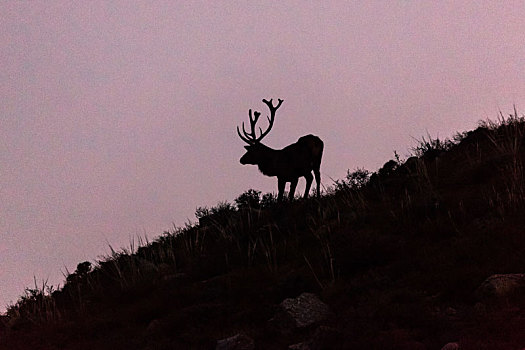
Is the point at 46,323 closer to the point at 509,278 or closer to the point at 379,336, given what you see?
the point at 379,336

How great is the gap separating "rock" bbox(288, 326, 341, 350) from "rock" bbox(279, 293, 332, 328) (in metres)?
0.63

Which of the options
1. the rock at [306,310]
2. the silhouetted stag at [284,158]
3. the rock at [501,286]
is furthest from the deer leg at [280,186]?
the rock at [501,286]

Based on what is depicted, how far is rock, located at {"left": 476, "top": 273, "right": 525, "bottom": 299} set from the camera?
581 cm

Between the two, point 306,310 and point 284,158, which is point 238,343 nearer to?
point 306,310

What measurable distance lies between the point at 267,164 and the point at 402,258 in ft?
18.7

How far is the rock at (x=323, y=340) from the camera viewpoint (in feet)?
18.0

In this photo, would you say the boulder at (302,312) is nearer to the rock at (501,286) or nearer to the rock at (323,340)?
the rock at (323,340)

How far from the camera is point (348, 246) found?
797cm

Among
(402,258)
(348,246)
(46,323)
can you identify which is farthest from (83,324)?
(402,258)

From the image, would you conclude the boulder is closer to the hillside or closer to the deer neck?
the hillside

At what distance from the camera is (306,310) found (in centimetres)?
648

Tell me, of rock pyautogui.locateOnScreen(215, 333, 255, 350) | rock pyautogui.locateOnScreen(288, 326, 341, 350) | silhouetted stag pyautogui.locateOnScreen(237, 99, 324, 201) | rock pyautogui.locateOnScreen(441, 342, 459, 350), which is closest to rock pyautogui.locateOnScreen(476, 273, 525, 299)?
rock pyautogui.locateOnScreen(441, 342, 459, 350)

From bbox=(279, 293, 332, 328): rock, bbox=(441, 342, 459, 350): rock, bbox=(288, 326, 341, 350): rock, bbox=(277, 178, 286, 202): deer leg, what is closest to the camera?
bbox=(441, 342, 459, 350): rock

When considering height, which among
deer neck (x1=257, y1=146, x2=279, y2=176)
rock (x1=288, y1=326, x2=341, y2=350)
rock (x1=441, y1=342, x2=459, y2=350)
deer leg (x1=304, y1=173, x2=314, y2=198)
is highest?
deer neck (x1=257, y1=146, x2=279, y2=176)
